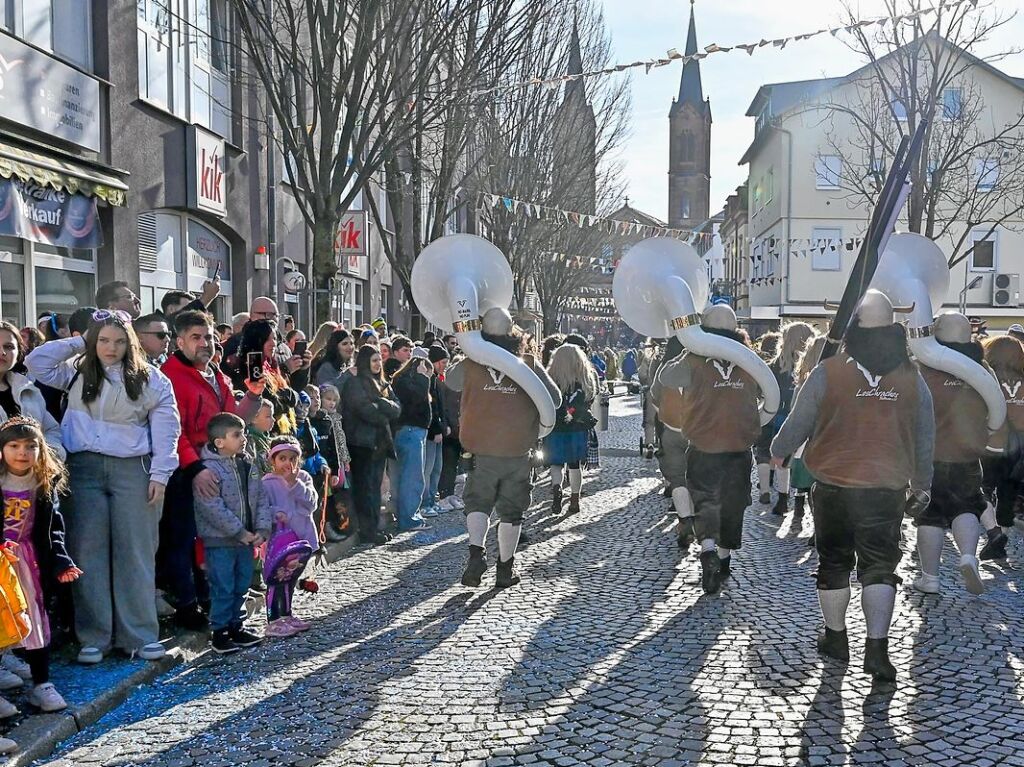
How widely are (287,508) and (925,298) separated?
4.49 m

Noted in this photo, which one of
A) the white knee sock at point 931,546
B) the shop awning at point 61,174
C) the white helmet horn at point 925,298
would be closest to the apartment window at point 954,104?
the white helmet horn at point 925,298

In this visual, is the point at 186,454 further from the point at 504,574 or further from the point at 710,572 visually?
the point at 710,572

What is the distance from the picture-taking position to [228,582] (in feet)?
18.3

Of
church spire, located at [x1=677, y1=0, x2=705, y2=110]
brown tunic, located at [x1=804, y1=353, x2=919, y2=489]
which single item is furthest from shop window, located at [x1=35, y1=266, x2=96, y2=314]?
church spire, located at [x1=677, y1=0, x2=705, y2=110]

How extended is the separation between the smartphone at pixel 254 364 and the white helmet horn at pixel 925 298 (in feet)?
13.7

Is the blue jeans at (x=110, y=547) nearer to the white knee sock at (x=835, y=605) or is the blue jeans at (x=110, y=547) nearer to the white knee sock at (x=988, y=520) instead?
the white knee sock at (x=835, y=605)

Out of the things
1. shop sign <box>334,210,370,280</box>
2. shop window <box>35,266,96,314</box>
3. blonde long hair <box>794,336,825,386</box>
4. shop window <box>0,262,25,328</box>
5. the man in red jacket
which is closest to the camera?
the man in red jacket

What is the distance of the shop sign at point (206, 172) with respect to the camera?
14141 mm

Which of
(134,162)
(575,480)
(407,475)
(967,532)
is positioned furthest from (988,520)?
(134,162)

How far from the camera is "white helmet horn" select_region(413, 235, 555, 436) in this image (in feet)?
23.1

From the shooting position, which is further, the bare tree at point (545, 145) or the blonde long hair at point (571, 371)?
the bare tree at point (545, 145)

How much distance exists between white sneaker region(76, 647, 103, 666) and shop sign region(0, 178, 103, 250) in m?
6.18

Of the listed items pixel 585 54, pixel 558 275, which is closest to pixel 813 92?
pixel 558 275

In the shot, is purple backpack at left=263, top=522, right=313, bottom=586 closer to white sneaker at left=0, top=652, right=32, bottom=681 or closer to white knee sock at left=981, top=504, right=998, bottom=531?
white sneaker at left=0, top=652, right=32, bottom=681
